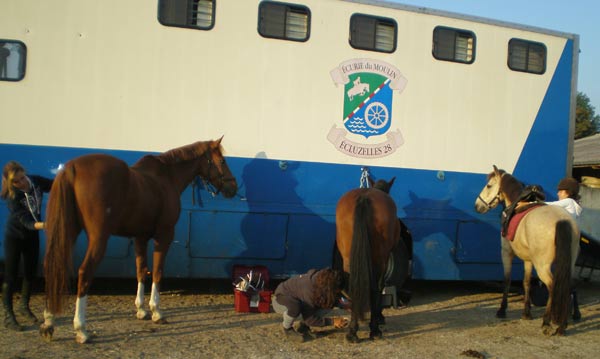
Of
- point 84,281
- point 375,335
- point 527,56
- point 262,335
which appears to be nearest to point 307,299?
point 262,335

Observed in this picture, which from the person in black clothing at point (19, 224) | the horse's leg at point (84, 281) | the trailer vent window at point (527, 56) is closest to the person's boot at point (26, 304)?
the person in black clothing at point (19, 224)

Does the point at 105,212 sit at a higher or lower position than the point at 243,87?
lower

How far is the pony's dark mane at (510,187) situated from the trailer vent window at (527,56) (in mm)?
1683

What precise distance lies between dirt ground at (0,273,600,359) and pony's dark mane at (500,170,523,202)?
1471 mm

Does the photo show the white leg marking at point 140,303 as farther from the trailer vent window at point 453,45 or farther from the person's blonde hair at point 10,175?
the trailer vent window at point 453,45

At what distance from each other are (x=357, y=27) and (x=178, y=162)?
2804mm

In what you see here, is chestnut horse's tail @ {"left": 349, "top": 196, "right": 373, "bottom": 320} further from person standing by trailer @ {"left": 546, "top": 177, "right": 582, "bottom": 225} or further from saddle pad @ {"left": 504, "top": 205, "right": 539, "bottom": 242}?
person standing by trailer @ {"left": 546, "top": 177, "right": 582, "bottom": 225}

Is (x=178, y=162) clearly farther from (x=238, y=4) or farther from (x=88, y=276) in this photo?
(x=238, y=4)

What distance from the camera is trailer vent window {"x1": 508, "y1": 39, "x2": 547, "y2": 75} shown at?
22.4ft

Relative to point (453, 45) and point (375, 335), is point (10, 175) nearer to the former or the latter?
point (375, 335)

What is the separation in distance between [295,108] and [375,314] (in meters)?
2.66

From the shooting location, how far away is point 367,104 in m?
6.35

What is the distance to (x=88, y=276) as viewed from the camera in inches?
170

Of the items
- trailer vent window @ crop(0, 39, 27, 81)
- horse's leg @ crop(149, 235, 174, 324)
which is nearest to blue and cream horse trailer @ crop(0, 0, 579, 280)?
trailer vent window @ crop(0, 39, 27, 81)
